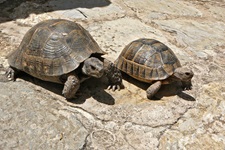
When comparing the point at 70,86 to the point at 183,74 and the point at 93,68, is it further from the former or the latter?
the point at 183,74

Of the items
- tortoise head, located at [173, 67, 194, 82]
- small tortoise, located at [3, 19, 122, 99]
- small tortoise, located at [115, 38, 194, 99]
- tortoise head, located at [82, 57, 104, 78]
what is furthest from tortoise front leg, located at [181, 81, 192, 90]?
tortoise head, located at [82, 57, 104, 78]

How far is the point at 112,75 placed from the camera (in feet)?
11.4

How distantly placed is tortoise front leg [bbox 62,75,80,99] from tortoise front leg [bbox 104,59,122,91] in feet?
1.43

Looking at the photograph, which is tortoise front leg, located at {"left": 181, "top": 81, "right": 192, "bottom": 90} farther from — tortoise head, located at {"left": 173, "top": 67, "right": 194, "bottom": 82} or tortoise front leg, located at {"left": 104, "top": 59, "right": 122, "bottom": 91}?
tortoise front leg, located at {"left": 104, "top": 59, "right": 122, "bottom": 91}

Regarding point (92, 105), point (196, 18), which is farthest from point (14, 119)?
point (196, 18)

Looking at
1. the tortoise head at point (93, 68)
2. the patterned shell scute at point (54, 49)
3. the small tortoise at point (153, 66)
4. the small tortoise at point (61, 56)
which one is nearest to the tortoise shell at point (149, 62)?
the small tortoise at point (153, 66)

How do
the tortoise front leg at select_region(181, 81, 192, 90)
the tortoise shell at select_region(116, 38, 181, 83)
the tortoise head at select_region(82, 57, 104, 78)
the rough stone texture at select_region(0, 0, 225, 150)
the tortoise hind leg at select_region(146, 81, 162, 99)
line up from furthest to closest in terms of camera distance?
the tortoise front leg at select_region(181, 81, 192, 90) → the tortoise shell at select_region(116, 38, 181, 83) → the tortoise hind leg at select_region(146, 81, 162, 99) → the tortoise head at select_region(82, 57, 104, 78) → the rough stone texture at select_region(0, 0, 225, 150)

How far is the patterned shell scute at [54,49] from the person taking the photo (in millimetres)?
3160

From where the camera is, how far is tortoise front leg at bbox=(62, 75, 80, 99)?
3104 mm

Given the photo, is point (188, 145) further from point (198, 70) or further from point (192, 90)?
point (198, 70)

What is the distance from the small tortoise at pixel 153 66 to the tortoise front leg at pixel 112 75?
0.22m

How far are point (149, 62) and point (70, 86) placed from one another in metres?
1.08

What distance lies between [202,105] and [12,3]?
4.06m

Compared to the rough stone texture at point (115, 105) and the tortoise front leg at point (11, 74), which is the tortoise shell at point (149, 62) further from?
the tortoise front leg at point (11, 74)
